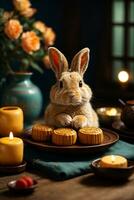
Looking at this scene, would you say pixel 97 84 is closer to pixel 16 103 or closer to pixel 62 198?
pixel 16 103

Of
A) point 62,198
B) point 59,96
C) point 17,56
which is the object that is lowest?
point 62,198

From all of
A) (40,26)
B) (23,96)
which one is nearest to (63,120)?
(23,96)

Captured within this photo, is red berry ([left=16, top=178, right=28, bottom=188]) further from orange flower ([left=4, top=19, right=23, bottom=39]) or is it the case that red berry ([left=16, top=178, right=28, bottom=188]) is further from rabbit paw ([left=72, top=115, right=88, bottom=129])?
orange flower ([left=4, top=19, right=23, bottom=39])

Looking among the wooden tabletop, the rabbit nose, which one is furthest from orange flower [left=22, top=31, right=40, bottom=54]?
the wooden tabletop

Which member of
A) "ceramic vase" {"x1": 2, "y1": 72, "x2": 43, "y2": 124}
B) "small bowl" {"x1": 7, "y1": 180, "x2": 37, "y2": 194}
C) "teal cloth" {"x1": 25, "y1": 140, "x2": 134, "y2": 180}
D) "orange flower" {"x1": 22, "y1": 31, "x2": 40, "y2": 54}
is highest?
"orange flower" {"x1": 22, "y1": 31, "x2": 40, "y2": 54}

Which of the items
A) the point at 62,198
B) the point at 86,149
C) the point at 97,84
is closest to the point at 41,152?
the point at 86,149

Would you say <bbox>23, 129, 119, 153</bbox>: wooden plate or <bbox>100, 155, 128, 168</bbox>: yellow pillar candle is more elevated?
<bbox>23, 129, 119, 153</bbox>: wooden plate

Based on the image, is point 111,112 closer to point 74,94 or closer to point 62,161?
point 74,94
